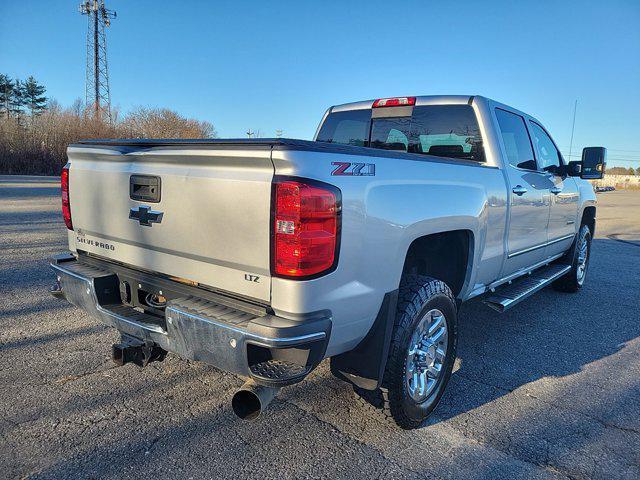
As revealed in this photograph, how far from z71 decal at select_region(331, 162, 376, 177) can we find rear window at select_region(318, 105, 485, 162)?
188cm

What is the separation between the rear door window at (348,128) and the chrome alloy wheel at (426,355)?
223 centimetres

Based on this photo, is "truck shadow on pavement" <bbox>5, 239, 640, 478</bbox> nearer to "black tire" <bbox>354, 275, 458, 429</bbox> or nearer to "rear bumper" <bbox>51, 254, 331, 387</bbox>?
"black tire" <bbox>354, 275, 458, 429</bbox>

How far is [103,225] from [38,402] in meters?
1.16

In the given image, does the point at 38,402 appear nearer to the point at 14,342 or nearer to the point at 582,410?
the point at 14,342

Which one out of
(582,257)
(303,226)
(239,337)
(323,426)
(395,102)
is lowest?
(323,426)

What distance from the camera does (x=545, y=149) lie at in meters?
4.97

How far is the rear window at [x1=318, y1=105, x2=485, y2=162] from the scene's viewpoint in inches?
151

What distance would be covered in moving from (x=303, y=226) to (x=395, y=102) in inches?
107

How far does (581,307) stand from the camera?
5438 mm

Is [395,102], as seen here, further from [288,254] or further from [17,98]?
[17,98]

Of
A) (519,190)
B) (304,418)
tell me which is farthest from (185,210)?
(519,190)

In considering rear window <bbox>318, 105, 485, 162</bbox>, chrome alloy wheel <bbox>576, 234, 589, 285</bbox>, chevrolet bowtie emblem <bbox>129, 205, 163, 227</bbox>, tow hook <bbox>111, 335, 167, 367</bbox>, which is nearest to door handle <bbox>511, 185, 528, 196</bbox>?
rear window <bbox>318, 105, 485, 162</bbox>

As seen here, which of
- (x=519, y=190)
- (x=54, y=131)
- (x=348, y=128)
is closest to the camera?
(x=519, y=190)

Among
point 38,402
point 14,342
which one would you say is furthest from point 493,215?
point 14,342
